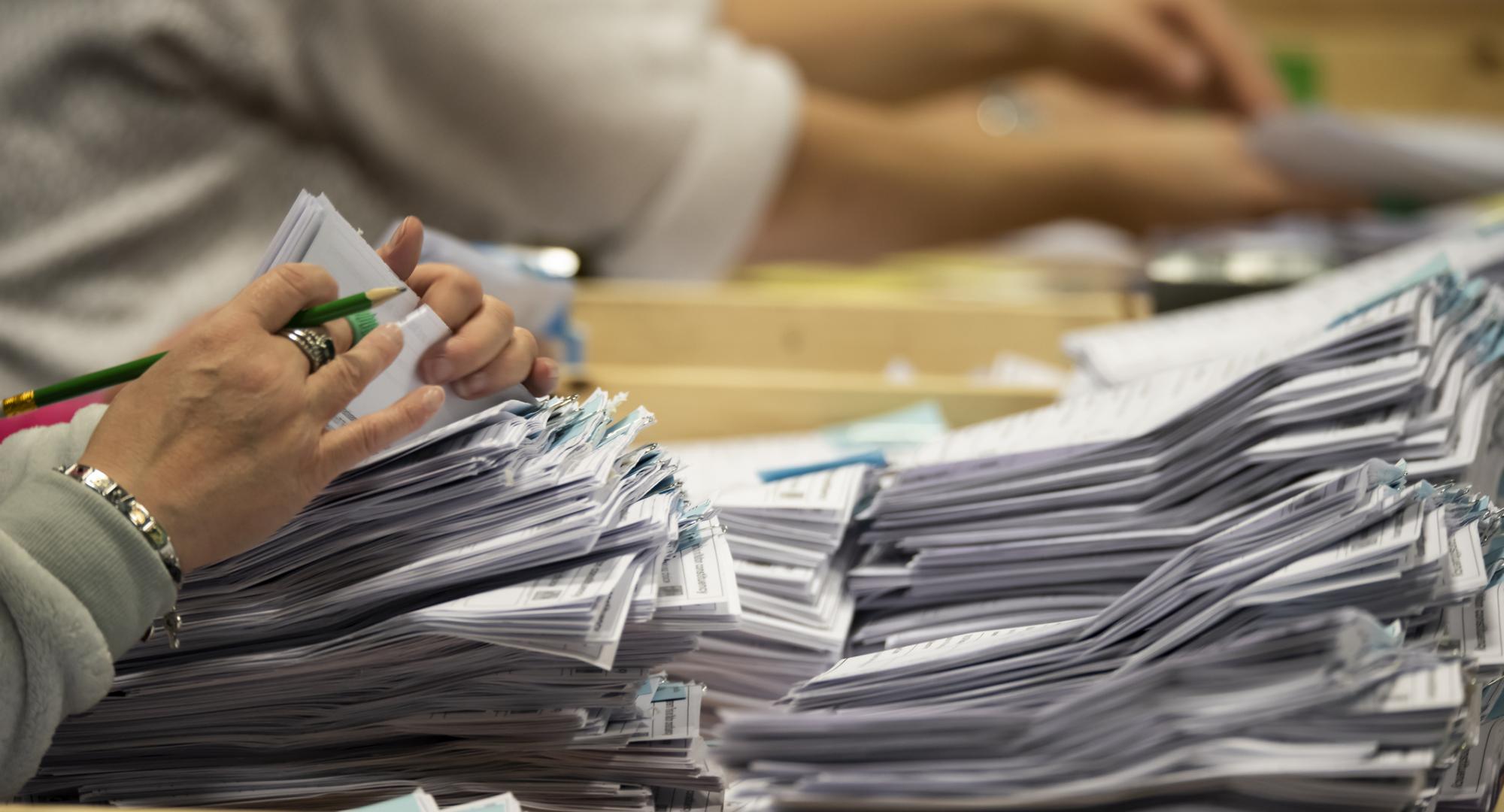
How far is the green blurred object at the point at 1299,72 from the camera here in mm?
2736

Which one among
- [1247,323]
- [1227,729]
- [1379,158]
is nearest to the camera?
[1227,729]

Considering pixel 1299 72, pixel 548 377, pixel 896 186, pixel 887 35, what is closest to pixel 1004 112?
pixel 887 35

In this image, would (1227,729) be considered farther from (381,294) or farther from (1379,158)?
(1379,158)

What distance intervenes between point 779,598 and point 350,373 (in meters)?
0.23

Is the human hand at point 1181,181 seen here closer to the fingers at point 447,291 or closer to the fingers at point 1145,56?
the fingers at point 1145,56

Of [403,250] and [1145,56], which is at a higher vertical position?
[1145,56]

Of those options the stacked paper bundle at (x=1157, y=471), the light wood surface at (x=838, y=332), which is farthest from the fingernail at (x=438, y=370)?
the light wood surface at (x=838, y=332)

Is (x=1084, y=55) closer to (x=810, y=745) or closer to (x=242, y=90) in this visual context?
(x=242, y=90)

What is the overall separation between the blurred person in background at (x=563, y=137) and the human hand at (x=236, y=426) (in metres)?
0.16

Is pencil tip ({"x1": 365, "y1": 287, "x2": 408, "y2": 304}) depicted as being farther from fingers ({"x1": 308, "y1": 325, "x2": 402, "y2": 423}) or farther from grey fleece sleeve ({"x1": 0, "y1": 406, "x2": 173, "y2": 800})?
grey fleece sleeve ({"x1": 0, "y1": 406, "x2": 173, "y2": 800})

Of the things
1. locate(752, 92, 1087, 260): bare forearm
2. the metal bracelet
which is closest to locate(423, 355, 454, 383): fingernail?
the metal bracelet

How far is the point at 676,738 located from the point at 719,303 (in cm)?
65

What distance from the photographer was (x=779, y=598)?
589 mm

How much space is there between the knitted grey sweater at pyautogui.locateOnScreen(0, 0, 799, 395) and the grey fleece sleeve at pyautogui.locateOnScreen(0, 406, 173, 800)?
0.39m
